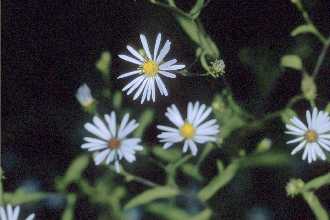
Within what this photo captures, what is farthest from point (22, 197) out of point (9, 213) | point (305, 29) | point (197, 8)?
point (305, 29)

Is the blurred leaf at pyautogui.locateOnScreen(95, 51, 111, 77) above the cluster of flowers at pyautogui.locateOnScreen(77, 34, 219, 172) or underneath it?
above

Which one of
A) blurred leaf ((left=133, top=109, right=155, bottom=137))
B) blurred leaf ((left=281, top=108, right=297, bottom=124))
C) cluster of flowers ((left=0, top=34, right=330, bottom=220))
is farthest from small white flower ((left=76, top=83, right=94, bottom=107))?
blurred leaf ((left=281, top=108, right=297, bottom=124))

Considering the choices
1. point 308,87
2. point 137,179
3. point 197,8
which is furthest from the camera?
point 137,179

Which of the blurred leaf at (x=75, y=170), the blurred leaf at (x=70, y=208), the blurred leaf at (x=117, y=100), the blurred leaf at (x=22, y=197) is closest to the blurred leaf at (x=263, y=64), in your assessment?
the blurred leaf at (x=117, y=100)

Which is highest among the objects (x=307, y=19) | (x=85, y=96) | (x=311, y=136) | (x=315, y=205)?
(x=85, y=96)

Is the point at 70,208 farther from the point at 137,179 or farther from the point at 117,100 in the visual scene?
the point at 117,100

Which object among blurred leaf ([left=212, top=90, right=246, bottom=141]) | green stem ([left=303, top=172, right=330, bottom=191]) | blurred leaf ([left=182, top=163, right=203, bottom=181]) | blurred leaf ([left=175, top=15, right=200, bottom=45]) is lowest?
green stem ([left=303, top=172, right=330, bottom=191])

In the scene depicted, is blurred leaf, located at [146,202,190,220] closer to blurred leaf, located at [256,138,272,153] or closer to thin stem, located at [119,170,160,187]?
thin stem, located at [119,170,160,187]
